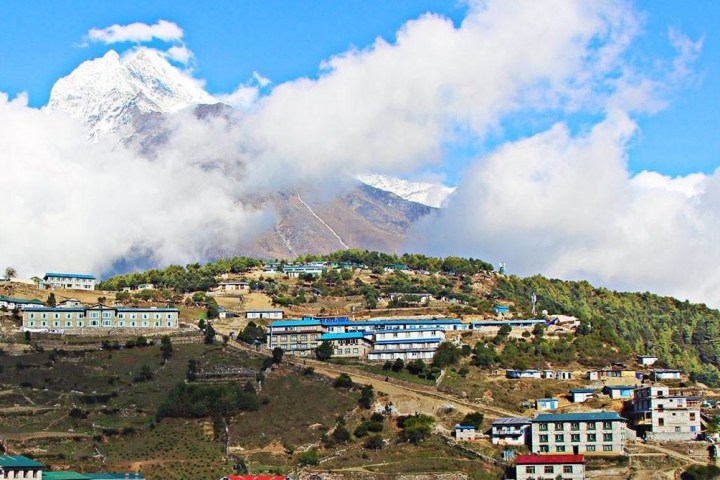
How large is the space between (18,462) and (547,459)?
34.0m

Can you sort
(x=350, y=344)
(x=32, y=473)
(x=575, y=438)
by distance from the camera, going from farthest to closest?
(x=350, y=344)
(x=575, y=438)
(x=32, y=473)

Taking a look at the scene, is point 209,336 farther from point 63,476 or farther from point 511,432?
point 63,476

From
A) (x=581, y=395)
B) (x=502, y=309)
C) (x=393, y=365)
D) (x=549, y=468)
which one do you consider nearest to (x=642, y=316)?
(x=502, y=309)

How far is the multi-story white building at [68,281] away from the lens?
5384 inches

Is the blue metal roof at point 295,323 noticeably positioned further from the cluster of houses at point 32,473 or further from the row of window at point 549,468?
the row of window at point 549,468

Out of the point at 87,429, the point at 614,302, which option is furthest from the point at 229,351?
the point at 614,302

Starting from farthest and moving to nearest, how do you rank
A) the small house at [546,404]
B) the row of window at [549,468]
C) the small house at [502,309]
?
1. the small house at [502,309]
2. the small house at [546,404]
3. the row of window at [549,468]

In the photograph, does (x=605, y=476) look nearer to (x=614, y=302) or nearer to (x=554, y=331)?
(x=554, y=331)

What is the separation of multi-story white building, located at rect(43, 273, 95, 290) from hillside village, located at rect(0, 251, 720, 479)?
166mm

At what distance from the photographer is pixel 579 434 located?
83.7 meters

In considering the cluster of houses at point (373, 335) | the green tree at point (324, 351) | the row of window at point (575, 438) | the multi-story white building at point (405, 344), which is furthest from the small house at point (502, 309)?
the row of window at point (575, 438)

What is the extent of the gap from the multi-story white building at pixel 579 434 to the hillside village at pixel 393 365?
100 mm

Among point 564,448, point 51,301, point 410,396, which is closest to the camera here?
point 564,448

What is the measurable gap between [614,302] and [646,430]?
217 ft
